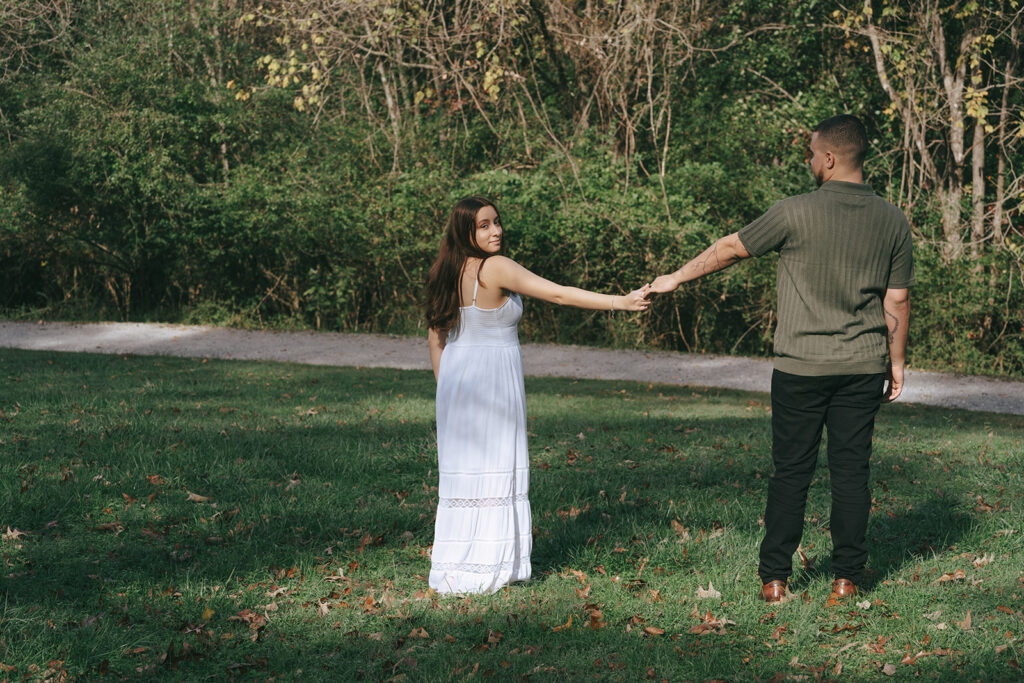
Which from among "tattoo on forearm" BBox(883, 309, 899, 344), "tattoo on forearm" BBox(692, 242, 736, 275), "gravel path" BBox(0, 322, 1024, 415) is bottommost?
"gravel path" BBox(0, 322, 1024, 415)

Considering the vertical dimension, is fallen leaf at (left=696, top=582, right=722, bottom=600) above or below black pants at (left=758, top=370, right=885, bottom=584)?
below

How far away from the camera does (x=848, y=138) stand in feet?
13.7

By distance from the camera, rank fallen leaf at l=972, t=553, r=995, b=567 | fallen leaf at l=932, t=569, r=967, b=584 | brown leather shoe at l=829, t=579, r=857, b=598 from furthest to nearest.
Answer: fallen leaf at l=972, t=553, r=995, b=567 → fallen leaf at l=932, t=569, r=967, b=584 → brown leather shoe at l=829, t=579, r=857, b=598

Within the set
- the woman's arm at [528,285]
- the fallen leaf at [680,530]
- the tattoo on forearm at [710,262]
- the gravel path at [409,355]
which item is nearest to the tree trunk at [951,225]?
the gravel path at [409,355]

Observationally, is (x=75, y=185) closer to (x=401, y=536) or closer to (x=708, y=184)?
(x=708, y=184)

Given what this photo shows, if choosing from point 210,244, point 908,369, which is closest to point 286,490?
point 908,369

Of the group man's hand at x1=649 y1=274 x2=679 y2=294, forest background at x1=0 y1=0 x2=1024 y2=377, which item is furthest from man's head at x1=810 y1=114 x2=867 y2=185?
forest background at x1=0 y1=0 x2=1024 y2=377

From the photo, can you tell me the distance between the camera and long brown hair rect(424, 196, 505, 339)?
4.51 meters

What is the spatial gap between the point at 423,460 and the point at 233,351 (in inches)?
293

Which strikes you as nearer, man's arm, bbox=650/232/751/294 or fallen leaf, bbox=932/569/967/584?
man's arm, bbox=650/232/751/294

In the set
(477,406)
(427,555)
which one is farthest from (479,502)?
(427,555)

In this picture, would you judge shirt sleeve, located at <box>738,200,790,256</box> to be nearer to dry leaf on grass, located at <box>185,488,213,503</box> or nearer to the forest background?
dry leaf on grass, located at <box>185,488,213,503</box>

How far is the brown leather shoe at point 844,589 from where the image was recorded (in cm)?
439

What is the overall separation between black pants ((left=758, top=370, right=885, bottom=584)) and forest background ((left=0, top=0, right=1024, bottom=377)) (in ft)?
30.6
